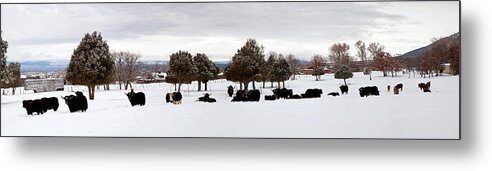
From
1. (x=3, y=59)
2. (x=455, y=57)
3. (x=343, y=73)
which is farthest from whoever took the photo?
(x=3, y=59)

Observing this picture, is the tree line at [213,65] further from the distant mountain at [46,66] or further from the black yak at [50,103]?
the black yak at [50,103]

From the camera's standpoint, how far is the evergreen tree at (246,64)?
168 inches

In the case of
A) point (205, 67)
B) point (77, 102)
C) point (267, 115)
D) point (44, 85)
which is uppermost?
point (205, 67)

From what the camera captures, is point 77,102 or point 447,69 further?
point 77,102

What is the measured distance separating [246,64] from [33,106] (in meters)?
1.47

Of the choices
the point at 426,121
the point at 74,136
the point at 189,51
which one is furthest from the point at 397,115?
the point at 74,136

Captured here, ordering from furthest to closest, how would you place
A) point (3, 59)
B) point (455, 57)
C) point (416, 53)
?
point (3, 59) → point (416, 53) → point (455, 57)

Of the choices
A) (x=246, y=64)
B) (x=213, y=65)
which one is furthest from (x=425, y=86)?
(x=213, y=65)

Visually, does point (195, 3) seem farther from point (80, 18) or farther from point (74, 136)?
point (74, 136)

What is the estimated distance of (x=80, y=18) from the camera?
432 cm

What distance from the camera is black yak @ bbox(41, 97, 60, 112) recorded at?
4.38 metres

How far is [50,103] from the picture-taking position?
4.38 m

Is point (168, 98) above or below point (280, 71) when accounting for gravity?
below

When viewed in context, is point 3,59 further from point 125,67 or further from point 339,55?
point 339,55
